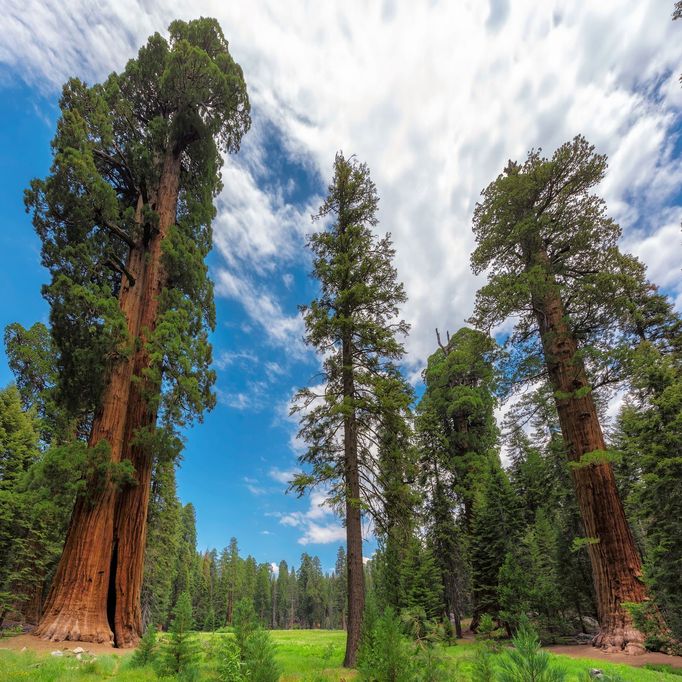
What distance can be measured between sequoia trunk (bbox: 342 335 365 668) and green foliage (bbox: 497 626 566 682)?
8.09 metres

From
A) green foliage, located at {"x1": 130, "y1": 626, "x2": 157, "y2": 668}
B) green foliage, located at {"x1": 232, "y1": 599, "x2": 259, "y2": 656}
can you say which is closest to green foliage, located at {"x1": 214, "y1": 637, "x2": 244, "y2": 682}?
green foliage, located at {"x1": 232, "y1": 599, "x2": 259, "y2": 656}

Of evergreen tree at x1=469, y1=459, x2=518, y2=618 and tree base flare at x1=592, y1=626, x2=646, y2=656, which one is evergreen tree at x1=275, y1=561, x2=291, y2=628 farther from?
tree base flare at x1=592, y1=626, x2=646, y2=656

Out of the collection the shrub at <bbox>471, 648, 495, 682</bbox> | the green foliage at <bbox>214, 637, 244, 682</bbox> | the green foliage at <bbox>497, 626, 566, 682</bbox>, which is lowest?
the green foliage at <bbox>214, 637, 244, 682</bbox>

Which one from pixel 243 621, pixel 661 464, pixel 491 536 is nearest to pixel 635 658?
pixel 661 464

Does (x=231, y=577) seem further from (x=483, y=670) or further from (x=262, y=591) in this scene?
(x=483, y=670)

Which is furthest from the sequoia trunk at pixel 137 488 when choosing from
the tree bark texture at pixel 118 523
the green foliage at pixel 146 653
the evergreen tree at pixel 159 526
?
the evergreen tree at pixel 159 526

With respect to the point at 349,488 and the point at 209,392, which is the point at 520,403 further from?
the point at 209,392

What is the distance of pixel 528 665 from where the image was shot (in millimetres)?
2111

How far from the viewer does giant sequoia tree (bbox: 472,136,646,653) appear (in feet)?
32.9

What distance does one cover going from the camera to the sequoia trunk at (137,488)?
943 centimetres

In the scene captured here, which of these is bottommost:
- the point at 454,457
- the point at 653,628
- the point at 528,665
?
the point at 653,628

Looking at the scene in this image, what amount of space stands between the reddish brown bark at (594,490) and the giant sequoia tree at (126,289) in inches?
433

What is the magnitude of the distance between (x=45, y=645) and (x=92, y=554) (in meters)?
1.76

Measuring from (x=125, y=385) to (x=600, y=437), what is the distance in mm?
14001
